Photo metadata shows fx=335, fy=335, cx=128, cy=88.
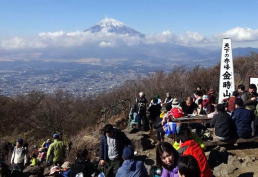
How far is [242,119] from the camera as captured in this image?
7590 millimetres

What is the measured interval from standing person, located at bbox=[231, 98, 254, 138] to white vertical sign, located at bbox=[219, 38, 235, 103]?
3.68 meters

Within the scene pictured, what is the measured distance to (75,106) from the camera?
28.6 metres

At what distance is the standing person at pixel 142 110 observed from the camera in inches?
423

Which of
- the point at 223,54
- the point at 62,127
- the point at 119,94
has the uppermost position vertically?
the point at 223,54


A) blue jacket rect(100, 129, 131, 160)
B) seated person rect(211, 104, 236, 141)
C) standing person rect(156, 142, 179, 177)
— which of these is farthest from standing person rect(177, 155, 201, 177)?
seated person rect(211, 104, 236, 141)

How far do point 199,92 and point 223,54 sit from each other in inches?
72.0

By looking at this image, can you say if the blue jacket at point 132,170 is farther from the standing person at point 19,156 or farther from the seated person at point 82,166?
the standing person at point 19,156

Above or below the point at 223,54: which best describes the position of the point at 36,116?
below

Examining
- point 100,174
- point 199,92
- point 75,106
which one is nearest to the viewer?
point 100,174

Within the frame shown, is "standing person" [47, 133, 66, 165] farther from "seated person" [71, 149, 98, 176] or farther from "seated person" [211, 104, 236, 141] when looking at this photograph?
"seated person" [211, 104, 236, 141]

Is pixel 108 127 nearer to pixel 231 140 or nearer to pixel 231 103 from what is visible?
pixel 231 140

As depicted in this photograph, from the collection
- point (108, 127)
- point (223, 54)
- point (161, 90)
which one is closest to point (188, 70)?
point (161, 90)

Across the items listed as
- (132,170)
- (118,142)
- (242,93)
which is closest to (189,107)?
(242,93)

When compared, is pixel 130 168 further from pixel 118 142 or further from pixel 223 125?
pixel 223 125
